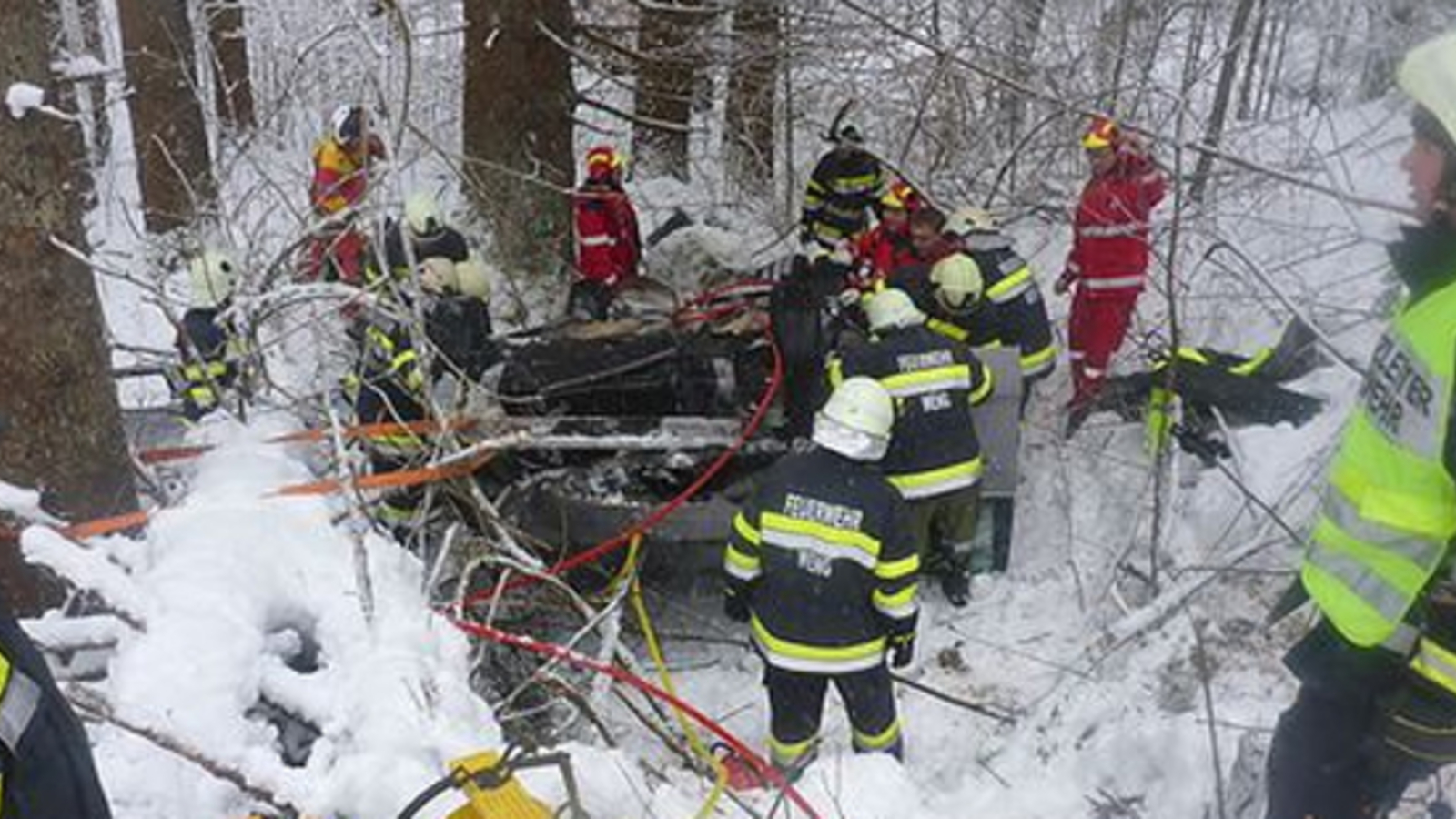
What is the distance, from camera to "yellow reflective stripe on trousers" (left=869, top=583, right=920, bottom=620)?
15.2 ft

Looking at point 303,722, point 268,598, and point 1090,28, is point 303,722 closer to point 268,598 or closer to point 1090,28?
point 268,598

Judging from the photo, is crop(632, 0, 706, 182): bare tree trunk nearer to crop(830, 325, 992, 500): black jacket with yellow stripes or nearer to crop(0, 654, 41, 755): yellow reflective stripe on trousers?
crop(830, 325, 992, 500): black jacket with yellow stripes

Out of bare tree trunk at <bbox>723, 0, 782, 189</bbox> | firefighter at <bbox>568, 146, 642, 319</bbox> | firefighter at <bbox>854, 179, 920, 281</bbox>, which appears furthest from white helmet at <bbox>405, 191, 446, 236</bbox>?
bare tree trunk at <bbox>723, 0, 782, 189</bbox>

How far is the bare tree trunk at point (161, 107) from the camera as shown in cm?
1127

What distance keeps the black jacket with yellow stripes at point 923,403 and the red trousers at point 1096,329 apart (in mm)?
1442

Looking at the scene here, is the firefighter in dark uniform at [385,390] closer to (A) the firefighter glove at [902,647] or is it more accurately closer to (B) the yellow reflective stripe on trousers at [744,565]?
(B) the yellow reflective stripe on trousers at [744,565]

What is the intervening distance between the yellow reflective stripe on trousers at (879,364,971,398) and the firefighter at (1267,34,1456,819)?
2.62 m

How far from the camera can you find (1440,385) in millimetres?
2402

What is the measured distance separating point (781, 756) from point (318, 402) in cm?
210

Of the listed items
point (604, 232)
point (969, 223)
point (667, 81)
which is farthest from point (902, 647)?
point (667, 81)

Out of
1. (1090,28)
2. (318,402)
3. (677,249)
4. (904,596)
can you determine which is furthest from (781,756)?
(1090,28)

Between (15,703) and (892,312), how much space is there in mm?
3904

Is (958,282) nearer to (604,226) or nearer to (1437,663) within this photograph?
(604,226)

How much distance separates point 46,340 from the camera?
402cm
